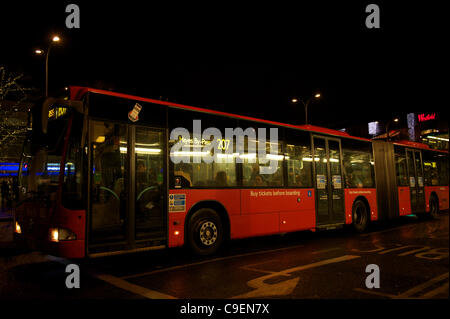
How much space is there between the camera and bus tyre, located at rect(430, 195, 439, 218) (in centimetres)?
1578

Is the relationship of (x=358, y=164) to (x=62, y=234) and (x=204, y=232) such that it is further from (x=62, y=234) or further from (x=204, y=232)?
(x=62, y=234)

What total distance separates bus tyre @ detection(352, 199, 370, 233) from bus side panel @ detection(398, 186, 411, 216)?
2.36m

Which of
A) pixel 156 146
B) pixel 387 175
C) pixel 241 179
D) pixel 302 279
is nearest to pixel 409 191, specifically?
pixel 387 175

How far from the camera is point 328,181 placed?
1082 cm

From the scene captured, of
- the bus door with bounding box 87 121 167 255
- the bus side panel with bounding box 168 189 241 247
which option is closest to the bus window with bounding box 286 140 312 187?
the bus side panel with bounding box 168 189 241 247

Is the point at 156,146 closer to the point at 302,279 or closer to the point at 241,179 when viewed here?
the point at 241,179

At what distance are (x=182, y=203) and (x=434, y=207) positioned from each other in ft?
45.9

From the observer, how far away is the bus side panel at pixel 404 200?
13.7 meters

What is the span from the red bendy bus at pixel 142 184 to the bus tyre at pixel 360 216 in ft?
5.48

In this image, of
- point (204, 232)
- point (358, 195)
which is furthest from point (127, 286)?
point (358, 195)

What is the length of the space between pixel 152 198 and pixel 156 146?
3.51 ft

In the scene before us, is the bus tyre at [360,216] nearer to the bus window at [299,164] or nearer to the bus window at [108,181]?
the bus window at [299,164]

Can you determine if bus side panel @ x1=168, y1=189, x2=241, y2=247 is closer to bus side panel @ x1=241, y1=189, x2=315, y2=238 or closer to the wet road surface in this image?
the wet road surface
